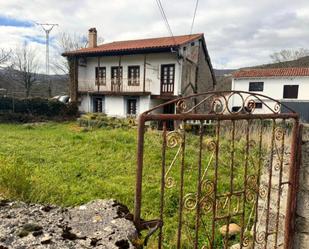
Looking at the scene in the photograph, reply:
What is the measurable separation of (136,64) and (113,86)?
7.20ft

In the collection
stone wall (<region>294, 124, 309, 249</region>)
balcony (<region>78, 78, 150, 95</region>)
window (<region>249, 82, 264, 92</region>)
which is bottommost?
stone wall (<region>294, 124, 309, 249</region>)

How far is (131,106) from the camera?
20062mm

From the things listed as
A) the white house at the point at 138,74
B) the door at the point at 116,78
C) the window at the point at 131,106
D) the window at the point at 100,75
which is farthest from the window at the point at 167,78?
the window at the point at 100,75

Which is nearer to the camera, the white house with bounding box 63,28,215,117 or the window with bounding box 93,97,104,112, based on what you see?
the white house with bounding box 63,28,215,117

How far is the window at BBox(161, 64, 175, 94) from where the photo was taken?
61.1 feet

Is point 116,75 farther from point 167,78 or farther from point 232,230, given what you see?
point 232,230

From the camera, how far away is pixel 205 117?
6.44 feet

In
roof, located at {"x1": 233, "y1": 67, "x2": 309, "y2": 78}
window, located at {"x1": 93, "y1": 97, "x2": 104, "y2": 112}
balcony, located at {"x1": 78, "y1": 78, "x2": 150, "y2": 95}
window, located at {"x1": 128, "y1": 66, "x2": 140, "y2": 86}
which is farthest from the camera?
roof, located at {"x1": 233, "y1": 67, "x2": 309, "y2": 78}

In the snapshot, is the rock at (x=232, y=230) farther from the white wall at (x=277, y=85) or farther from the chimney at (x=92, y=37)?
the chimney at (x=92, y=37)

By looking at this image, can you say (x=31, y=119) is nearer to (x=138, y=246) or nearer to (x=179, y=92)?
(x=179, y=92)

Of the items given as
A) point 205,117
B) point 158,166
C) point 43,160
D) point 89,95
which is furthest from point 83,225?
point 89,95

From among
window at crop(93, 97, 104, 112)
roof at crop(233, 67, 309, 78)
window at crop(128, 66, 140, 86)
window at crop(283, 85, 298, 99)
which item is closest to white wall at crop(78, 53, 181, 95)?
window at crop(128, 66, 140, 86)

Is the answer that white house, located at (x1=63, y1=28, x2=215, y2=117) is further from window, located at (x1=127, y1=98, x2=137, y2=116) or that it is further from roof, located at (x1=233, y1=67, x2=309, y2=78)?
roof, located at (x1=233, y1=67, x2=309, y2=78)

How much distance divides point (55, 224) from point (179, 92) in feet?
55.5
